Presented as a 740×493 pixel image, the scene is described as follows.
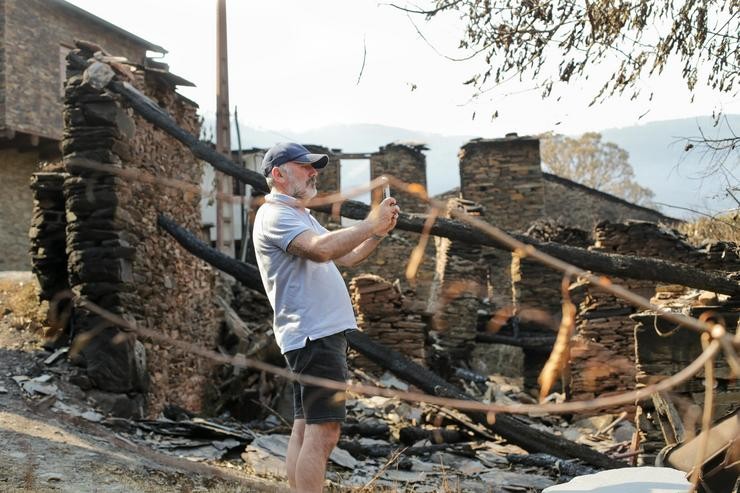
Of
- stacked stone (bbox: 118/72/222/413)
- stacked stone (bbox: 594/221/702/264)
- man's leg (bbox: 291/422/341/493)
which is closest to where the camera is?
man's leg (bbox: 291/422/341/493)

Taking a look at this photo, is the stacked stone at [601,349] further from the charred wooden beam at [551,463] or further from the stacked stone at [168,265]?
the stacked stone at [168,265]

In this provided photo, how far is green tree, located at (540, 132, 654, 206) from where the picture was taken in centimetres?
4206

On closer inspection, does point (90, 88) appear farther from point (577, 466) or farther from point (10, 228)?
point (10, 228)

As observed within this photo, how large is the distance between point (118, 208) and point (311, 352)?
4580 millimetres

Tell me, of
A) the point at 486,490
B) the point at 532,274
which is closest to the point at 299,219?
the point at 486,490

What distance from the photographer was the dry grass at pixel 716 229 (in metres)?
6.54

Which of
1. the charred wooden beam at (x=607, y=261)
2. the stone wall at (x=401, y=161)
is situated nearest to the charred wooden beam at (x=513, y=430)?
the charred wooden beam at (x=607, y=261)

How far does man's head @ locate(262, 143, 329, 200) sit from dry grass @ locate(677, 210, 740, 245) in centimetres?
298

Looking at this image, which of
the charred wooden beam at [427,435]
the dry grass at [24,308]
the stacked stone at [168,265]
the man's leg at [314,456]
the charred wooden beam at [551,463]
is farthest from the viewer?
the charred wooden beam at [427,435]

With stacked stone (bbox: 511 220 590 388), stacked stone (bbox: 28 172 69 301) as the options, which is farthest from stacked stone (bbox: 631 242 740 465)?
stacked stone (bbox: 511 220 590 388)

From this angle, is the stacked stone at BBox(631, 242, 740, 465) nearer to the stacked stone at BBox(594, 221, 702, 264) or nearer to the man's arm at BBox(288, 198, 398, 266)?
the man's arm at BBox(288, 198, 398, 266)

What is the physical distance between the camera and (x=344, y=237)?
3.13 metres

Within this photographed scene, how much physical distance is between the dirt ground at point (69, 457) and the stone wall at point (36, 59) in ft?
46.6

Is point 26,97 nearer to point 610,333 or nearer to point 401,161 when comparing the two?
point 401,161
